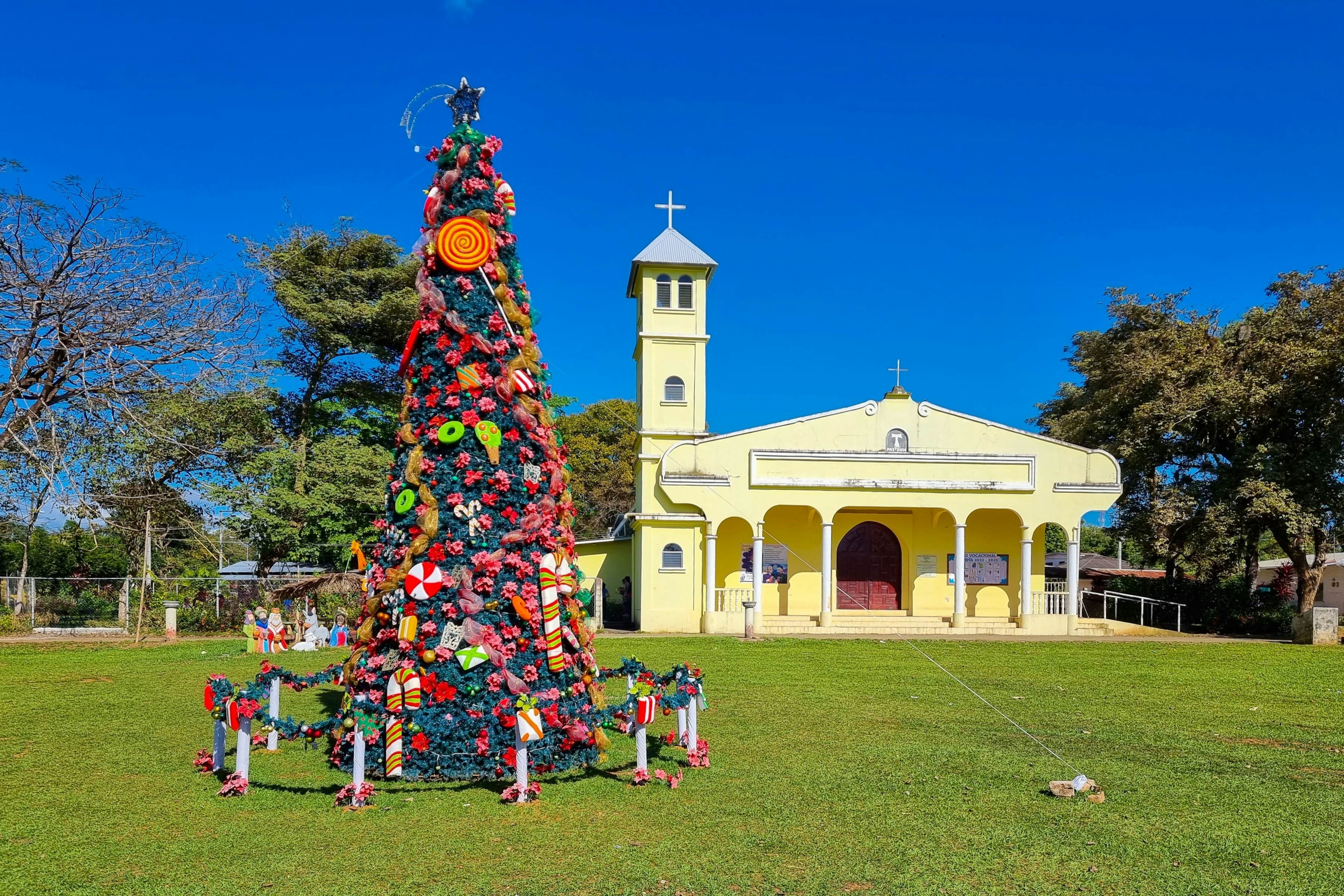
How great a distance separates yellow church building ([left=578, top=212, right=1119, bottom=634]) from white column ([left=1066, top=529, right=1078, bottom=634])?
5cm

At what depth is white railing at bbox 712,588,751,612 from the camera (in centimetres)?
2472

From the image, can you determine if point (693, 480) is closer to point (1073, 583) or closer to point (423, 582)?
point (1073, 583)

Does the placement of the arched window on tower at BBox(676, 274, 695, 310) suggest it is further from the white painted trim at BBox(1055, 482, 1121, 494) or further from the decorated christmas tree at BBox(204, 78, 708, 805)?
the decorated christmas tree at BBox(204, 78, 708, 805)

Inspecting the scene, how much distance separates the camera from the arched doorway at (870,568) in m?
27.0

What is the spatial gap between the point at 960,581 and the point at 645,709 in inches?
736

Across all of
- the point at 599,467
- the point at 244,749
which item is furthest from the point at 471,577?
the point at 599,467

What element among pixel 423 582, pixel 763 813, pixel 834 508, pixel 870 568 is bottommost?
pixel 763 813

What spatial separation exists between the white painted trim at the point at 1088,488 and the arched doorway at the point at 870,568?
4720 mm

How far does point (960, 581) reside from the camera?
80.5 ft

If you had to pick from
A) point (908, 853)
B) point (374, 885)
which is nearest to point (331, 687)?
point (374, 885)

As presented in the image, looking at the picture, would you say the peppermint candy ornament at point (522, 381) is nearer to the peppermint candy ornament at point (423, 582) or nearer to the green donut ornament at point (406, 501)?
the green donut ornament at point (406, 501)

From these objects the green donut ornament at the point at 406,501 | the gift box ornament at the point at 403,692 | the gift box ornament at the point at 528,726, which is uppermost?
the green donut ornament at the point at 406,501

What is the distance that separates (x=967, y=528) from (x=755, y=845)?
22.0 meters

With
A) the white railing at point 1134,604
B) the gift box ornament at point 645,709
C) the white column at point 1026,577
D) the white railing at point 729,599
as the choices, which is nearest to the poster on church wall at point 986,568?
the white column at point 1026,577
